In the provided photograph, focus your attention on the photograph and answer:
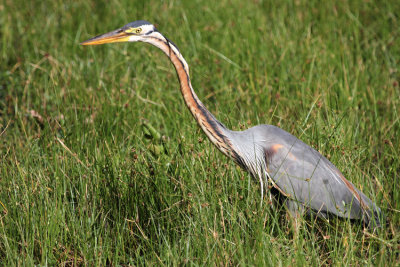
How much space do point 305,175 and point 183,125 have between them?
934mm

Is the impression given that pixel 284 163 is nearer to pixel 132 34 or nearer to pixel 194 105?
pixel 194 105

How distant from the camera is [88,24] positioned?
5258 millimetres

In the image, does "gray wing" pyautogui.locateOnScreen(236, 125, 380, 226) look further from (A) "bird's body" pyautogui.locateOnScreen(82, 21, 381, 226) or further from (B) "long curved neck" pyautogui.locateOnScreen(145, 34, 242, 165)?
(B) "long curved neck" pyautogui.locateOnScreen(145, 34, 242, 165)

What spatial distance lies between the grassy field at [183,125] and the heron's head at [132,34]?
639 millimetres

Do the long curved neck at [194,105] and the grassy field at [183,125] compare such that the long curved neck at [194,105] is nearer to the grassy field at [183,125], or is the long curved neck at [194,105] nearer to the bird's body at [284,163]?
the bird's body at [284,163]

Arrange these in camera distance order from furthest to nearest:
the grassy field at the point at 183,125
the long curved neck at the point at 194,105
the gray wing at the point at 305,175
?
the gray wing at the point at 305,175, the long curved neck at the point at 194,105, the grassy field at the point at 183,125

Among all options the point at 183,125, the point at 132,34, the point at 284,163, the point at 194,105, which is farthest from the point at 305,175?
the point at 132,34

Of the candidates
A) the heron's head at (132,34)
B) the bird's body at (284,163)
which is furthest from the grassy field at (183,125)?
the heron's head at (132,34)

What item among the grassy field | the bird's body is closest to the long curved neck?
the bird's body

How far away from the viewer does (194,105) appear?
2.82 meters

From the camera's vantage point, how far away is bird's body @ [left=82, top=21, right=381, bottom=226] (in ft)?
9.34

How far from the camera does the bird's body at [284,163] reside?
2846mm

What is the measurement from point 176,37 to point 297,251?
8.58ft

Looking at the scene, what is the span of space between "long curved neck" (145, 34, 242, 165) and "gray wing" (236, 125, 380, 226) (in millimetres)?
196
